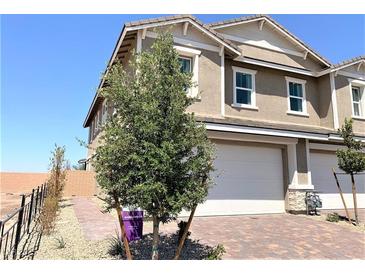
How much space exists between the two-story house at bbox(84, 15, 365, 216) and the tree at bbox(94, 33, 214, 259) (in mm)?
4863

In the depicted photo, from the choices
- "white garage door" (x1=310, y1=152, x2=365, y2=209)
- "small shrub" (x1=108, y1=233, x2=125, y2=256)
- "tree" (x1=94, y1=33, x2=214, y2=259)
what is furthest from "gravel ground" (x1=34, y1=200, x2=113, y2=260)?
"white garage door" (x1=310, y1=152, x2=365, y2=209)

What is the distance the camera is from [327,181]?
14766mm

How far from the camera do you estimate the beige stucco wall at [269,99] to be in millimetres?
13250

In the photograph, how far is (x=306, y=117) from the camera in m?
15.0

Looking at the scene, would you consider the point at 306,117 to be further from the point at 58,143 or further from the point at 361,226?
the point at 58,143

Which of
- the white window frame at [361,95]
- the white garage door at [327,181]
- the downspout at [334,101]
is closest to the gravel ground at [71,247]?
the white garage door at [327,181]

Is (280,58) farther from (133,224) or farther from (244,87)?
(133,224)

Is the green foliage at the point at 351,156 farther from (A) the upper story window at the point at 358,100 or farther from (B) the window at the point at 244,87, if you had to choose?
(A) the upper story window at the point at 358,100

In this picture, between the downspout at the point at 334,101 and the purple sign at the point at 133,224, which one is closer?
the purple sign at the point at 133,224

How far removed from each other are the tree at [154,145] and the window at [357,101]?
45.7 feet

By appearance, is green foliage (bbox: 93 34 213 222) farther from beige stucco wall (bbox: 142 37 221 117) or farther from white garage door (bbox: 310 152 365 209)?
white garage door (bbox: 310 152 365 209)

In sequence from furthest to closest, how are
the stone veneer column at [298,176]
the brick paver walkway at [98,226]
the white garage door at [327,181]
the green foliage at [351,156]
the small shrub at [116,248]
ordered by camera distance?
the white garage door at [327,181], the stone veneer column at [298,176], the green foliage at [351,156], the brick paver walkway at [98,226], the small shrub at [116,248]
